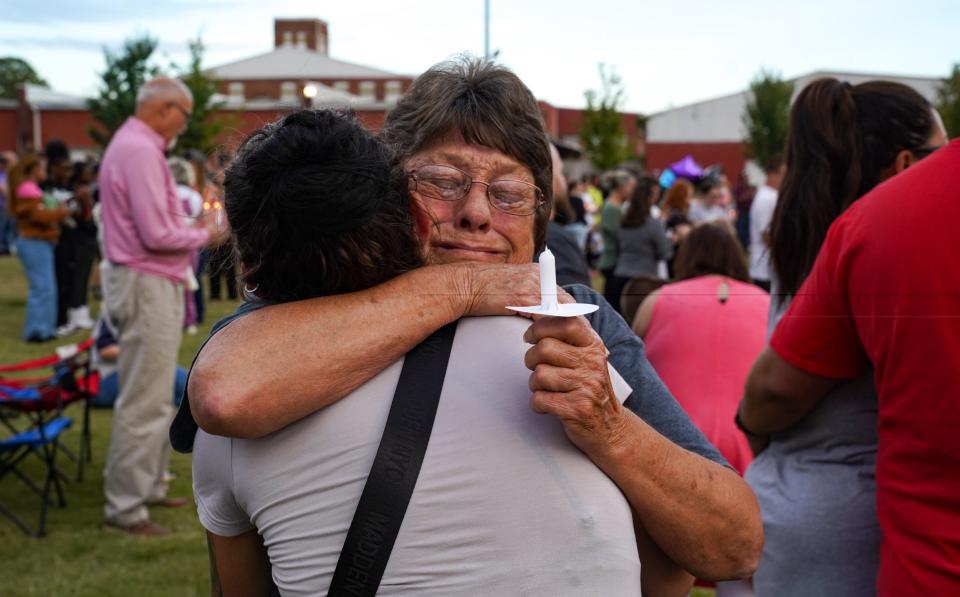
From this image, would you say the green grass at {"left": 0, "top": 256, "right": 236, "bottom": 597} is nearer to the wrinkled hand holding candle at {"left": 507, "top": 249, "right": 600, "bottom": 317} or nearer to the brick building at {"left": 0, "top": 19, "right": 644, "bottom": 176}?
the brick building at {"left": 0, "top": 19, "right": 644, "bottom": 176}

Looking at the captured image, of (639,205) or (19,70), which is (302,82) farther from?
(639,205)

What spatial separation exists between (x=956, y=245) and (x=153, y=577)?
419 cm

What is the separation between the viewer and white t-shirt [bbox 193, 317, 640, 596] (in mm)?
1297

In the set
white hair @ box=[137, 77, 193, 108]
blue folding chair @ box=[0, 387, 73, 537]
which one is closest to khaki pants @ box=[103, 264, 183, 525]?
blue folding chair @ box=[0, 387, 73, 537]

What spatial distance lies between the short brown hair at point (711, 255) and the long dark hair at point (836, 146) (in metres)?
1.70

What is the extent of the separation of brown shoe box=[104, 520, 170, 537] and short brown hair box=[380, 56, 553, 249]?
4.03 meters

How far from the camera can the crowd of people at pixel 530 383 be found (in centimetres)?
131

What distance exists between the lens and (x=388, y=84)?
2.40 metres

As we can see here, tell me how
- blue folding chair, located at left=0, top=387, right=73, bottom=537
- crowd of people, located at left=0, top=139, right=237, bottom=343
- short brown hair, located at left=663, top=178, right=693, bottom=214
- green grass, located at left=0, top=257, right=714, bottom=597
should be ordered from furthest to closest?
short brown hair, located at left=663, top=178, right=693, bottom=214
crowd of people, located at left=0, top=139, right=237, bottom=343
blue folding chair, located at left=0, top=387, right=73, bottom=537
green grass, located at left=0, top=257, right=714, bottom=597

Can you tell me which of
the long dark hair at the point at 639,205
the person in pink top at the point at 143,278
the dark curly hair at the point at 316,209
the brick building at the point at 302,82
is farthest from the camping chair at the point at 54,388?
the long dark hair at the point at 639,205

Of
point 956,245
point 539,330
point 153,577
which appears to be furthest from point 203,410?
point 153,577

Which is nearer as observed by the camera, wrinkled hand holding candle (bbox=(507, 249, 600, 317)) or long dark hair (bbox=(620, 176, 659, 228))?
wrinkled hand holding candle (bbox=(507, 249, 600, 317))

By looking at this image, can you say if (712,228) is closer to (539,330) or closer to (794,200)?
(794,200)

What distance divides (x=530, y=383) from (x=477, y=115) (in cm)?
83
